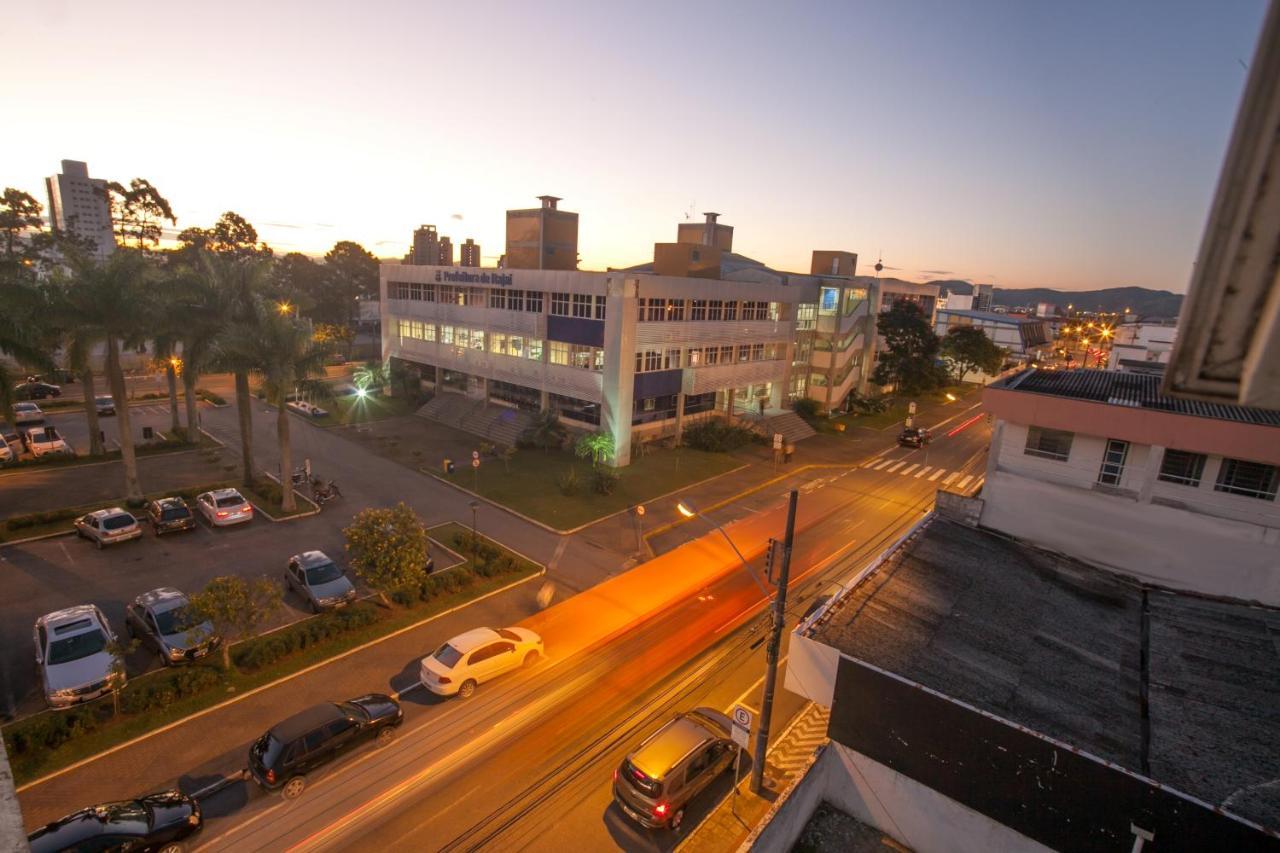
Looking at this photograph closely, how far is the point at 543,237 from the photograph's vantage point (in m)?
48.9

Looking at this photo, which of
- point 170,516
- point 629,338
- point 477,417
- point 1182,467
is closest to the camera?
point 1182,467

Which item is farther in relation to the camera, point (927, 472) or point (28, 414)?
point (28, 414)

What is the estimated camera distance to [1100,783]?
1182 cm

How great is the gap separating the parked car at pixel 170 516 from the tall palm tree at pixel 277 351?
18.5 ft

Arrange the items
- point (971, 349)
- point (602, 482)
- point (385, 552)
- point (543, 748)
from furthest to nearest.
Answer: point (971, 349)
point (602, 482)
point (385, 552)
point (543, 748)

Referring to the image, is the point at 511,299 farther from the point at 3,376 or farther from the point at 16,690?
the point at 16,690

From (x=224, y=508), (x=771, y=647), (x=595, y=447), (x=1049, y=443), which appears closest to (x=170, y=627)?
(x=224, y=508)

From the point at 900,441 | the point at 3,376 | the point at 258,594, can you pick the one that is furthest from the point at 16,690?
the point at 900,441

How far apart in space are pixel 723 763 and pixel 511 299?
37.0 metres

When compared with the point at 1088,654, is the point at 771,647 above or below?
above

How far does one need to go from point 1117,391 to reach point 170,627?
1320 inches

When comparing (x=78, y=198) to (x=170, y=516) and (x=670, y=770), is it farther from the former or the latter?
(x=670, y=770)

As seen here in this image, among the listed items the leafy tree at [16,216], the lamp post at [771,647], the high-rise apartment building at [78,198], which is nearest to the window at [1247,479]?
the lamp post at [771,647]

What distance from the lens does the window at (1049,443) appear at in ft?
76.1
